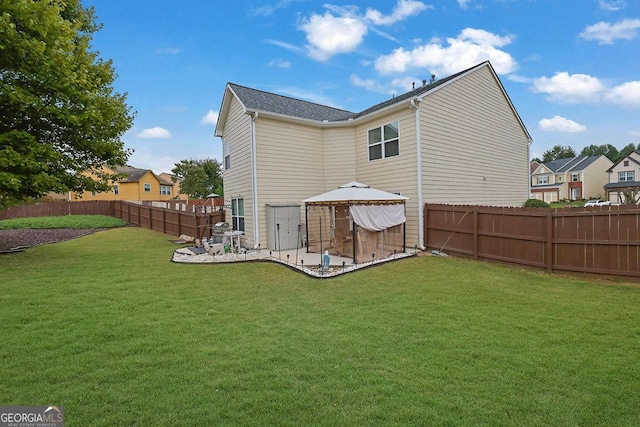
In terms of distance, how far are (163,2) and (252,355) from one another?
1335 centimetres

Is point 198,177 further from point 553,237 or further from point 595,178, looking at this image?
point 595,178

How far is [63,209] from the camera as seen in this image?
26734 mm

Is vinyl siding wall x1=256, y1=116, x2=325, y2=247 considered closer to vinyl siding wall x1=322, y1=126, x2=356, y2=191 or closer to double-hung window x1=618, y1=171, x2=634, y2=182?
vinyl siding wall x1=322, y1=126, x2=356, y2=191

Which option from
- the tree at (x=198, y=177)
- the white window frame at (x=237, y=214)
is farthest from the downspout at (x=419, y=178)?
the tree at (x=198, y=177)

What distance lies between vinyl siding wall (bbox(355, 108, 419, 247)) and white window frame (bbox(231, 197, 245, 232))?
213 inches

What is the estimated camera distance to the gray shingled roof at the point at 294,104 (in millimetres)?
12508

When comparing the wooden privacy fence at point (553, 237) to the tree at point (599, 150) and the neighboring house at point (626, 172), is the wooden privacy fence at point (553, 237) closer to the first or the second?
the neighboring house at point (626, 172)

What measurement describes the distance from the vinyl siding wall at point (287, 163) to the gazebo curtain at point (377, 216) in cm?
349

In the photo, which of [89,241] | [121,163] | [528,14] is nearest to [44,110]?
[121,163]

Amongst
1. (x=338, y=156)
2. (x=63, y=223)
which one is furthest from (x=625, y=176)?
(x=63, y=223)

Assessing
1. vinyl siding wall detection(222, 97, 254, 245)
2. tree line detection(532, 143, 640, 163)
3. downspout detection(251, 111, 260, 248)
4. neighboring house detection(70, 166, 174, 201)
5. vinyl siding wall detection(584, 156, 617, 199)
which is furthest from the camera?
tree line detection(532, 143, 640, 163)

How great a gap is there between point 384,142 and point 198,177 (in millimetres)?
32038

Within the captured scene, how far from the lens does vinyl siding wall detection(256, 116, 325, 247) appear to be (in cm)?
1205

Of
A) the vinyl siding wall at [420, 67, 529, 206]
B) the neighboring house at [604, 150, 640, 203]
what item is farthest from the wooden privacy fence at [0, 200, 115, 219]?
the neighboring house at [604, 150, 640, 203]
